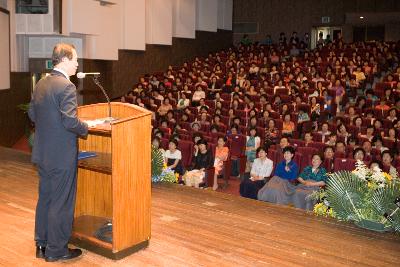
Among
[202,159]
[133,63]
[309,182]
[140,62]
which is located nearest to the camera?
[309,182]

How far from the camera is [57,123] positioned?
2.00 m

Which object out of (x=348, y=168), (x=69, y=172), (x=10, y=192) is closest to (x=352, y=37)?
(x=348, y=168)

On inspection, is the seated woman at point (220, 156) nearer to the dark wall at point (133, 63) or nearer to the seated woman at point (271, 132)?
the seated woman at point (271, 132)

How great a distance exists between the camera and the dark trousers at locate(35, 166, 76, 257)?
6.66 feet

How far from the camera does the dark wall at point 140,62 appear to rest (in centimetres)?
863

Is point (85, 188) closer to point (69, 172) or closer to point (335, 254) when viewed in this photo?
point (69, 172)

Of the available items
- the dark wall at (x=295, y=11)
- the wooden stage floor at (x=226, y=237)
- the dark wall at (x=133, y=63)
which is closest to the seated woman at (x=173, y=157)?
the wooden stage floor at (x=226, y=237)

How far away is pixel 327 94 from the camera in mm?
7164

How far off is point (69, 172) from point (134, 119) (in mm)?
345

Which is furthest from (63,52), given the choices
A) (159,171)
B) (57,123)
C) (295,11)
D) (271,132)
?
(295,11)

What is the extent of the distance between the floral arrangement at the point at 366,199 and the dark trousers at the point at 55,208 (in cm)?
160

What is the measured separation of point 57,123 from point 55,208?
1.13 ft

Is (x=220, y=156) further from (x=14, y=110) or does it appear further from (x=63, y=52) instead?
(x=14, y=110)

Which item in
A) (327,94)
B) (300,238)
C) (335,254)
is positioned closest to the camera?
(335,254)
